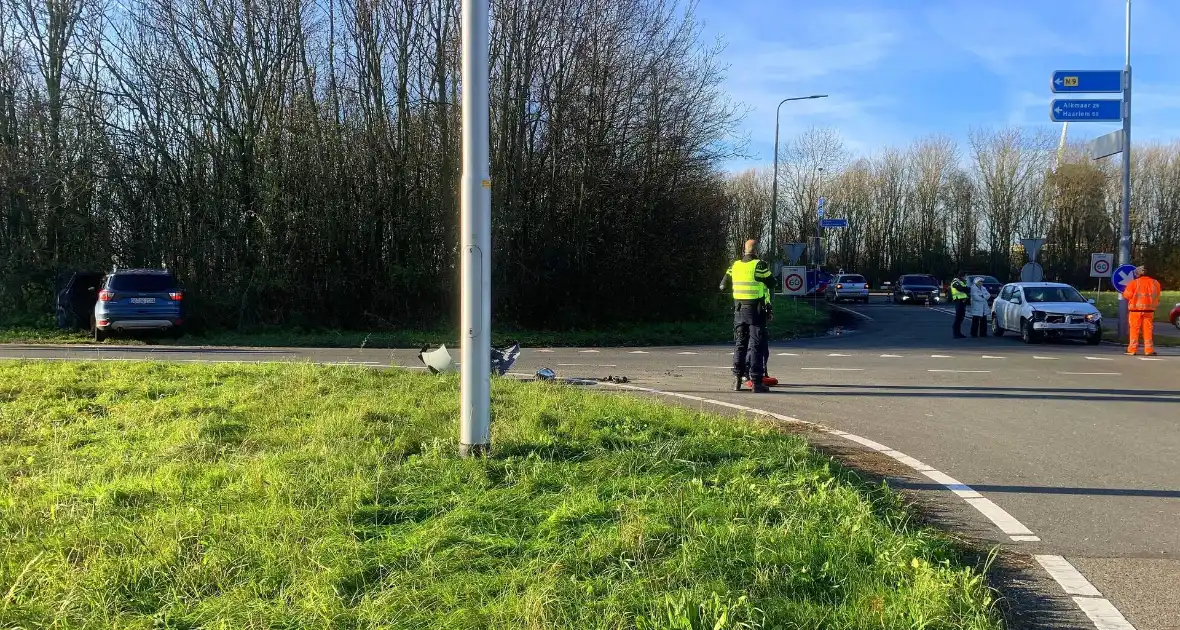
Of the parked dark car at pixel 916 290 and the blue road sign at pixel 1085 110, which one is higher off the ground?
the blue road sign at pixel 1085 110

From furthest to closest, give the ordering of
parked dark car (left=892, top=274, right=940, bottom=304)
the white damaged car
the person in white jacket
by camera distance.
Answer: parked dark car (left=892, top=274, right=940, bottom=304) < the person in white jacket < the white damaged car

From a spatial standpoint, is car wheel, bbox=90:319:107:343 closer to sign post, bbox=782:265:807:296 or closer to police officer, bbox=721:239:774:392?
police officer, bbox=721:239:774:392

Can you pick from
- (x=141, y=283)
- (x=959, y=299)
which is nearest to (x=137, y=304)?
(x=141, y=283)

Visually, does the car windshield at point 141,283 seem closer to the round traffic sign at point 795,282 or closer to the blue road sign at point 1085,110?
the round traffic sign at point 795,282

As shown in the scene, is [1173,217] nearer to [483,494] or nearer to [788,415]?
[788,415]

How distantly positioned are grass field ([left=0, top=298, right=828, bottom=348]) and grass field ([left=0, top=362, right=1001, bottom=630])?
11746mm

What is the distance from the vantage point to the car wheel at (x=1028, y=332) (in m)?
19.9

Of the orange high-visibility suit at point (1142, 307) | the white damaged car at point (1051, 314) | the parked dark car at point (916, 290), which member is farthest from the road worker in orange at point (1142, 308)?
the parked dark car at point (916, 290)

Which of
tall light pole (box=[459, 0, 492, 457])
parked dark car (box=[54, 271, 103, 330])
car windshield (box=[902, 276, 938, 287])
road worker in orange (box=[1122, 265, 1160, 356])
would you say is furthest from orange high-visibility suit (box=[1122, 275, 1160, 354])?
car windshield (box=[902, 276, 938, 287])

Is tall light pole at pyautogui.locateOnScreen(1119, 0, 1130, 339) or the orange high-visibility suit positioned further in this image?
tall light pole at pyautogui.locateOnScreen(1119, 0, 1130, 339)

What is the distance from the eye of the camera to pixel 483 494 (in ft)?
15.6

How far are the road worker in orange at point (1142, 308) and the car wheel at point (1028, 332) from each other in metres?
2.81

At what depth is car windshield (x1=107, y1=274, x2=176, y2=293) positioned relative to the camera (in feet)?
61.0

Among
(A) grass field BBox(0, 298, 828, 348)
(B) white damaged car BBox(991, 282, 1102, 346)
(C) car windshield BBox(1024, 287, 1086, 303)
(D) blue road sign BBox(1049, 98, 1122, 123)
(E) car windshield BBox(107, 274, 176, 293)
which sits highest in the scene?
(D) blue road sign BBox(1049, 98, 1122, 123)
